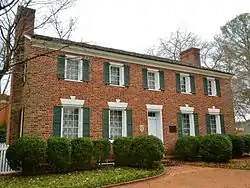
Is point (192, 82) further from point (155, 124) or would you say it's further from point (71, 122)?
point (71, 122)

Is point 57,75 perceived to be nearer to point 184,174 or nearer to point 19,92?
point 19,92

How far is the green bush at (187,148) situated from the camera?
15.5m

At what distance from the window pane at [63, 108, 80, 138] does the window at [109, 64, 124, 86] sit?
9.59 feet

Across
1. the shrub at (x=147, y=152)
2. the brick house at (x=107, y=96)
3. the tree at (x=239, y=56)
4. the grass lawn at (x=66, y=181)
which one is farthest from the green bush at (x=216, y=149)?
the tree at (x=239, y=56)

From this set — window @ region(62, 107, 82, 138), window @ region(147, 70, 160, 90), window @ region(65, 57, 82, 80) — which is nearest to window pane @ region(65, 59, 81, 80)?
window @ region(65, 57, 82, 80)

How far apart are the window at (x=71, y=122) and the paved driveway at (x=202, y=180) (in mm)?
4968

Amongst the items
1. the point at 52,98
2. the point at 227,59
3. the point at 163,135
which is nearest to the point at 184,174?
the point at 163,135

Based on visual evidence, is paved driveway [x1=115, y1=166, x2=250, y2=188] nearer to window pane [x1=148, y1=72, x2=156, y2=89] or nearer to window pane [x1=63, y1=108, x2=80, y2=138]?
window pane [x1=63, y1=108, x2=80, y2=138]

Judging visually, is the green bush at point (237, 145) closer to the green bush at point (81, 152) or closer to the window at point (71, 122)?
the green bush at point (81, 152)

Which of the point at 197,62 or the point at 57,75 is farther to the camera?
the point at 197,62

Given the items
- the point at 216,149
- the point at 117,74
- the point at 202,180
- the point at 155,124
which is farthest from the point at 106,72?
the point at 202,180

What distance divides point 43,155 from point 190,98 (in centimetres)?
1074

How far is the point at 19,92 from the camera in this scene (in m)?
14.1

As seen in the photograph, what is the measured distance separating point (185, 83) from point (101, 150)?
855 centimetres
